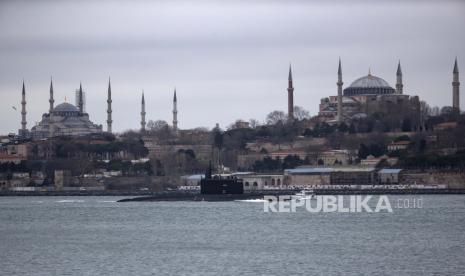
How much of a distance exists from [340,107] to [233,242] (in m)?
94.9

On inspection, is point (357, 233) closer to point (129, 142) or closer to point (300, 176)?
point (300, 176)

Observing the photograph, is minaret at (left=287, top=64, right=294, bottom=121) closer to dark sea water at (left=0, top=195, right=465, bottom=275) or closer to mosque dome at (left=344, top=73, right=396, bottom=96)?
mosque dome at (left=344, top=73, right=396, bottom=96)

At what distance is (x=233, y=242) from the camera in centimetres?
5288

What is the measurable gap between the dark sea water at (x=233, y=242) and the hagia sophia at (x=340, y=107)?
226 feet

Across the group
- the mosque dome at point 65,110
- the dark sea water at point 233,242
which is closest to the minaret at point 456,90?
the mosque dome at point 65,110

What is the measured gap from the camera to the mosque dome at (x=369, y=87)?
6206 inches

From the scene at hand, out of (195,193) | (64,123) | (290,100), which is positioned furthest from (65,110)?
(195,193)

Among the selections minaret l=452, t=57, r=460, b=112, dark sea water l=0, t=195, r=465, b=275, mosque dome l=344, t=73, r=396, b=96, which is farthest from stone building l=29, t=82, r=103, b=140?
dark sea water l=0, t=195, r=465, b=275

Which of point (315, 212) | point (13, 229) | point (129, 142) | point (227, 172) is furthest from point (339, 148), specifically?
point (13, 229)

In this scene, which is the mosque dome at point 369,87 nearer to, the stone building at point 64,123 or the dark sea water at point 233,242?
the stone building at point 64,123

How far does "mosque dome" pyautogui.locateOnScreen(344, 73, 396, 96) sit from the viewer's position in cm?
15762

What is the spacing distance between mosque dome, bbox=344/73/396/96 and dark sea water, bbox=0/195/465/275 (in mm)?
81397

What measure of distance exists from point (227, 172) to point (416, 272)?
86.9m

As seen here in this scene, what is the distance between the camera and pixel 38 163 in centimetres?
13350
